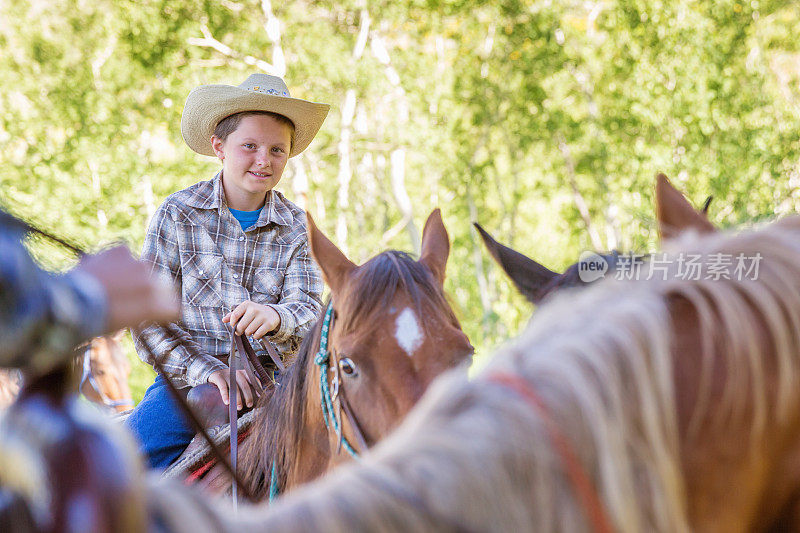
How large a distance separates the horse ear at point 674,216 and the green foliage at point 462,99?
12942 mm

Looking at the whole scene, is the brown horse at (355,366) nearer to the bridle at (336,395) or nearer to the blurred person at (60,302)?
the bridle at (336,395)

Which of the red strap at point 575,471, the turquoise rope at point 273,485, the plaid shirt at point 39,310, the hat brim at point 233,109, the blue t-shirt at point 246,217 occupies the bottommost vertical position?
the turquoise rope at point 273,485

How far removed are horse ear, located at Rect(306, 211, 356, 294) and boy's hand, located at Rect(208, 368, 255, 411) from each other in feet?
2.44

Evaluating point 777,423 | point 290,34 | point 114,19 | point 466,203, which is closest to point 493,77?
point 466,203

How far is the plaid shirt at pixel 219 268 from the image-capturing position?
11.6ft

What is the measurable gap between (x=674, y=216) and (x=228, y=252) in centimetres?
254

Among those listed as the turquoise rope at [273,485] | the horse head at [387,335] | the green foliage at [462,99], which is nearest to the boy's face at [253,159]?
the horse head at [387,335]

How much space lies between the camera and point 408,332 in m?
2.64

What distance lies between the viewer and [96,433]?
38.9 inches

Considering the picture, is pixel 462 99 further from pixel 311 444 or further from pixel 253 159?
pixel 311 444

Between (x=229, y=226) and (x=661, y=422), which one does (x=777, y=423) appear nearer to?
(x=661, y=422)

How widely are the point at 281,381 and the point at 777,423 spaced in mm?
2333

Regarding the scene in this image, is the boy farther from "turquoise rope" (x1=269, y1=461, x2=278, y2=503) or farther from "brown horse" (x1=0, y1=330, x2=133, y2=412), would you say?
"brown horse" (x1=0, y1=330, x2=133, y2=412)

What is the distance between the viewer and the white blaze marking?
2.61m
